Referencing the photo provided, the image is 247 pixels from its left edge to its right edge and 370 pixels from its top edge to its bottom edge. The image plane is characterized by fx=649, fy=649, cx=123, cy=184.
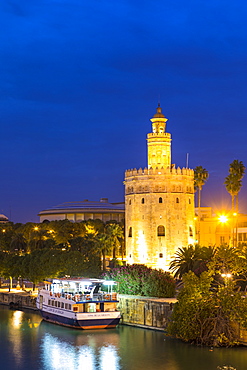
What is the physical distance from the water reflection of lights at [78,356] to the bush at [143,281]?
936cm

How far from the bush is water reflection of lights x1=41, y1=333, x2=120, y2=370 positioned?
9.36 m

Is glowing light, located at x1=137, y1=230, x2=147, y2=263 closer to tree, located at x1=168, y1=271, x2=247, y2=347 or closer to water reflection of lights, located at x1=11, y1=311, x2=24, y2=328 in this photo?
water reflection of lights, located at x1=11, y1=311, x2=24, y2=328

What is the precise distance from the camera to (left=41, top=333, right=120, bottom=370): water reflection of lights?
4247 cm

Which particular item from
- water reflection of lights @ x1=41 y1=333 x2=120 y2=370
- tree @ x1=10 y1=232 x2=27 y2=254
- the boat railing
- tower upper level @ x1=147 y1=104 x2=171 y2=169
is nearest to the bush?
the boat railing

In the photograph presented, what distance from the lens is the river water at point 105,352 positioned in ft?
138

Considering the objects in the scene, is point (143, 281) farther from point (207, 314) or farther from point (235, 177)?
point (235, 177)

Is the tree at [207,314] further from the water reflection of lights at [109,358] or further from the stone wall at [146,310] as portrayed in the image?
the water reflection of lights at [109,358]

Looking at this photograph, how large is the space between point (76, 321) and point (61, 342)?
3.52 m

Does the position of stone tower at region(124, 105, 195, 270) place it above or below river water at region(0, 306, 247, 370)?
above

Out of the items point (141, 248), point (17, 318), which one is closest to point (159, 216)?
point (141, 248)

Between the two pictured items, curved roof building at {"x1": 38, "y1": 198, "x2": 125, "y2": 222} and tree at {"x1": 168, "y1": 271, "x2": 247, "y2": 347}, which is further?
curved roof building at {"x1": 38, "y1": 198, "x2": 125, "y2": 222}

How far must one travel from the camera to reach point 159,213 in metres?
81.8

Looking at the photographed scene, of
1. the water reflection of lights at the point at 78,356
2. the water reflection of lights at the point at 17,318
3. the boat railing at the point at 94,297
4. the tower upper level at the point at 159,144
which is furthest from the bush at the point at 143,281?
the tower upper level at the point at 159,144

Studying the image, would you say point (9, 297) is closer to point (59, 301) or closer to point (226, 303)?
point (59, 301)
